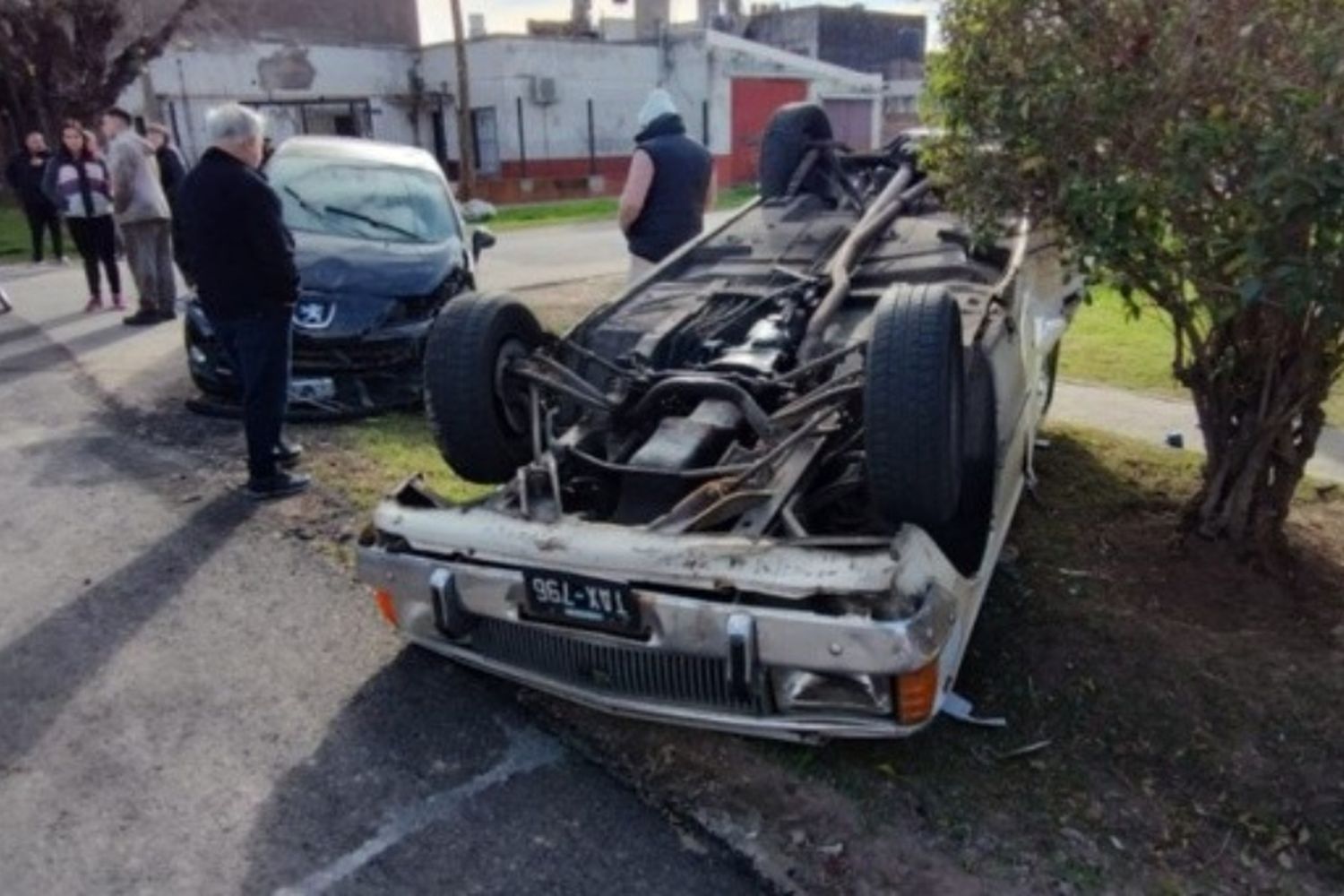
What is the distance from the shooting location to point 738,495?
298 centimetres

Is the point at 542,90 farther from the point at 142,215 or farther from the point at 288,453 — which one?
the point at 288,453

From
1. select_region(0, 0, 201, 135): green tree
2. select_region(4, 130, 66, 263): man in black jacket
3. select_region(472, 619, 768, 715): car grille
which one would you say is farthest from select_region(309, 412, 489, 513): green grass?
select_region(0, 0, 201, 135): green tree

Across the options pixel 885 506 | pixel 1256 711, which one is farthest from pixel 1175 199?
pixel 1256 711

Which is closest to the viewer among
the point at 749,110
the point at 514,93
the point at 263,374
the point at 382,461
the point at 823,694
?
the point at 823,694

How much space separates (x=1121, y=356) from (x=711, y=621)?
578 cm

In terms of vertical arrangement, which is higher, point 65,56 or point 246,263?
point 65,56

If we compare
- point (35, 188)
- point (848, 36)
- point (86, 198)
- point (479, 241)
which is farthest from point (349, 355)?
point (848, 36)

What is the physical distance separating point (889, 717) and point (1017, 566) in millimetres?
1497

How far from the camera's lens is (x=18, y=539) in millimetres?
4648

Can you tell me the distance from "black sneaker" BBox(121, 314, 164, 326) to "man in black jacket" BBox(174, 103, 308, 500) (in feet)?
15.7

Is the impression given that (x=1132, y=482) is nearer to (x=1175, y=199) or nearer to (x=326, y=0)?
(x=1175, y=199)

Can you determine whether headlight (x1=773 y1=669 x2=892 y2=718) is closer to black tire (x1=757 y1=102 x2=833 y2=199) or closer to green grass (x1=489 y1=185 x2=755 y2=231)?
black tire (x1=757 y1=102 x2=833 y2=199)

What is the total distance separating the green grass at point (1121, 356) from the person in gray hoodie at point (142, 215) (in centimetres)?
730

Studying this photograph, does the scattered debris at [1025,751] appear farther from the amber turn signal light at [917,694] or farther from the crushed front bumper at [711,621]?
the amber turn signal light at [917,694]
